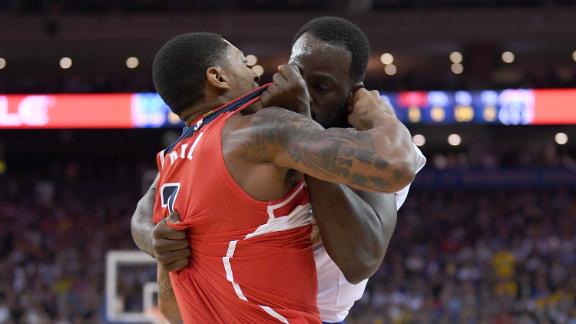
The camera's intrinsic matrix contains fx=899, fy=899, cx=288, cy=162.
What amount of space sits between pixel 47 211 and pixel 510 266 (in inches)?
451

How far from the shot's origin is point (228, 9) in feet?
74.8

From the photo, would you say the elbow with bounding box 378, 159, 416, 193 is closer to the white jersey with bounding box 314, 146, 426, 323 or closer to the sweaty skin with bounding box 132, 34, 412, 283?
the sweaty skin with bounding box 132, 34, 412, 283

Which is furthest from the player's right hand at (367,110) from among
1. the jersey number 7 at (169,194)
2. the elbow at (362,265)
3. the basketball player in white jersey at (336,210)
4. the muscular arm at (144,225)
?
the muscular arm at (144,225)

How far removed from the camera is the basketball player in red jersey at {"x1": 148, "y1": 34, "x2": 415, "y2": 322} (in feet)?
8.03

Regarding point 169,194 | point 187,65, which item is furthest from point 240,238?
point 187,65

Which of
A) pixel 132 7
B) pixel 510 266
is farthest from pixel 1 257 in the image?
pixel 510 266

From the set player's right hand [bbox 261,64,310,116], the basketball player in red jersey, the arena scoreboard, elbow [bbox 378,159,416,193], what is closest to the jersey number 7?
the basketball player in red jersey

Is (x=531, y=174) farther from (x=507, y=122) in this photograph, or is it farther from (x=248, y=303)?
(x=248, y=303)

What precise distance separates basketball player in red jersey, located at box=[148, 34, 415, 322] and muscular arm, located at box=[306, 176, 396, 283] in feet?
0.27

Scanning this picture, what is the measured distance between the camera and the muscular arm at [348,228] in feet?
8.48

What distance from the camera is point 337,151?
244 centimetres

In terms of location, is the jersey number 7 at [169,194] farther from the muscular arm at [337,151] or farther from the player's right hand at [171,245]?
the muscular arm at [337,151]

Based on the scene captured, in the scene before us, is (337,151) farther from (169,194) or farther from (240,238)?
(169,194)

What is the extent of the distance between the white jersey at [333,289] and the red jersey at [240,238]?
0.47 feet
